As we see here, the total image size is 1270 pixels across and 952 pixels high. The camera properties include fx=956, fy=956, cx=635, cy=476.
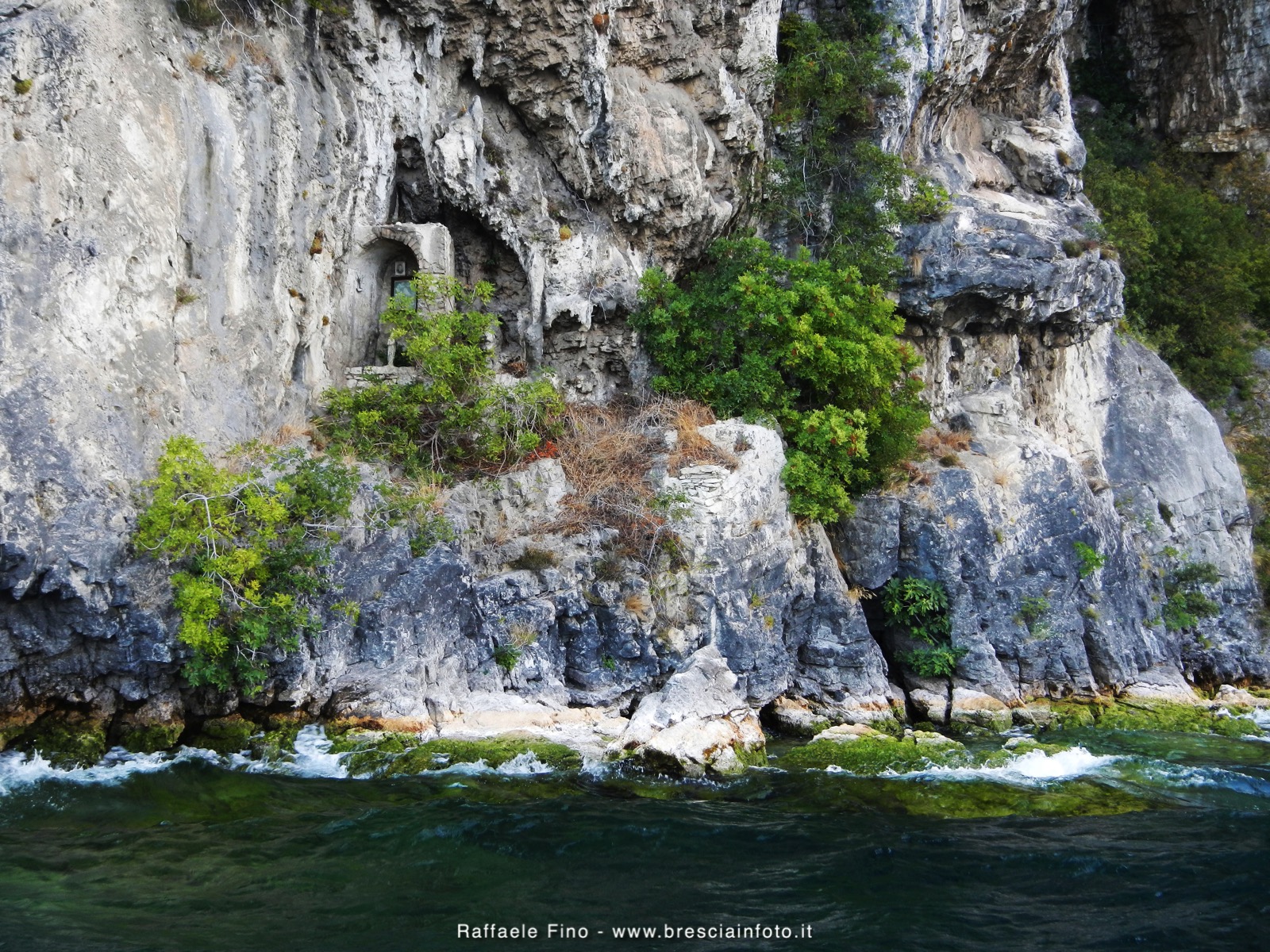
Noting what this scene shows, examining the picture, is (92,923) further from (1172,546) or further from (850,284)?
(1172,546)

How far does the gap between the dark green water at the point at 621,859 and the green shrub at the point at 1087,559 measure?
6.17 m

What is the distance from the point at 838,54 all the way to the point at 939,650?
12.6m

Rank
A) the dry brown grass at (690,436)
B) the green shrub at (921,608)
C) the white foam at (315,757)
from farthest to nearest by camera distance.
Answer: the green shrub at (921,608) → the dry brown grass at (690,436) → the white foam at (315,757)

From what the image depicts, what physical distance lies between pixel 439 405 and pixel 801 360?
6.41 meters

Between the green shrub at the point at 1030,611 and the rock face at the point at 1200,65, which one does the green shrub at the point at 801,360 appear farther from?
the rock face at the point at 1200,65

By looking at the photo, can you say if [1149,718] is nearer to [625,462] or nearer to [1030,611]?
[1030,611]

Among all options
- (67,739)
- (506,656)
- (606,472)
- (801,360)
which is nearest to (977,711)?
(801,360)

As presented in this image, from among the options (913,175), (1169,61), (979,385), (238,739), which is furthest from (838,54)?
(238,739)

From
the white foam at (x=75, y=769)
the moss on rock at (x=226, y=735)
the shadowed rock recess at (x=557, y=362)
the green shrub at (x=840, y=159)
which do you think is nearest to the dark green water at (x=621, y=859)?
the white foam at (x=75, y=769)

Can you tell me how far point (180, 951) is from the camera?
281 inches

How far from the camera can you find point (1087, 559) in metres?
18.2

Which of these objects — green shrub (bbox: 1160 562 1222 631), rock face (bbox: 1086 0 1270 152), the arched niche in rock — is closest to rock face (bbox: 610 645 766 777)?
the arched niche in rock

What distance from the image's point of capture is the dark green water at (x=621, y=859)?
25.7ft

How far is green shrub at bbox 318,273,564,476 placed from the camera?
51.1 ft
